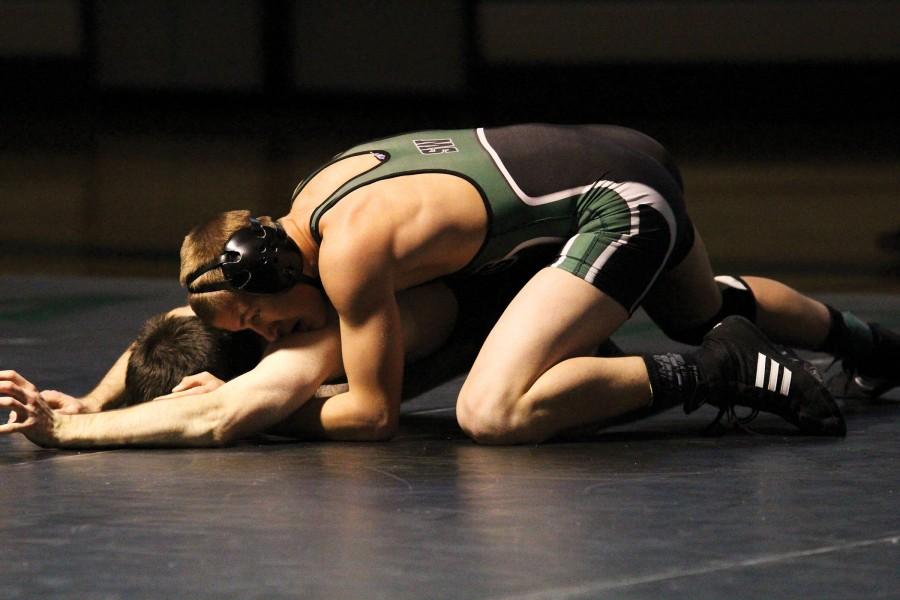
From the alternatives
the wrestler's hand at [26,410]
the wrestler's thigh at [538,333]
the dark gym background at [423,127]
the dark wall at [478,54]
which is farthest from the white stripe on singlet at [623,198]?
the dark wall at [478,54]

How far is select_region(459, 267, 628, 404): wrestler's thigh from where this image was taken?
303 cm

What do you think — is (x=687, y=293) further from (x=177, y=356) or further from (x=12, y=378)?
(x=12, y=378)

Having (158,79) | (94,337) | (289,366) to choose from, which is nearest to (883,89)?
(158,79)

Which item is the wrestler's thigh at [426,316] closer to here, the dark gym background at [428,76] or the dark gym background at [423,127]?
the dark gym background at [423,127]

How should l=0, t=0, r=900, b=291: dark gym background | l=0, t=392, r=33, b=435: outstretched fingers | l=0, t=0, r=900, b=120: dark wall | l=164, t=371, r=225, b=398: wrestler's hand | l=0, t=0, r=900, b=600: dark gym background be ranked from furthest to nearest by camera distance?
l=0, t=0, r=900, b=120: dark wall → l=0, t=0, r=900, b=291: dark gym background → l=164, t=371, r=225, b=398: wrestler's hand → l=0, t=392, r=33, b=435: outstretched fingers → l=0, t=0, r=900, b=600: dark gym background

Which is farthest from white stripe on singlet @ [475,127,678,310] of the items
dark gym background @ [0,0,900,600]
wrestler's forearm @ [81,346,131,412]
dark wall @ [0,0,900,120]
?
dark wall @ [0,0,900,120]

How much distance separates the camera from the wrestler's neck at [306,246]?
10.0 ft

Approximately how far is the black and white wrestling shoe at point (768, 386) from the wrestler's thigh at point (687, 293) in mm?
348

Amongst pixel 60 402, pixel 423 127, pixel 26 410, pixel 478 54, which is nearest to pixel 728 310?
pixel 60 402

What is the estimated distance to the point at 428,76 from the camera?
14758 mm

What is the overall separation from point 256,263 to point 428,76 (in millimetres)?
11947

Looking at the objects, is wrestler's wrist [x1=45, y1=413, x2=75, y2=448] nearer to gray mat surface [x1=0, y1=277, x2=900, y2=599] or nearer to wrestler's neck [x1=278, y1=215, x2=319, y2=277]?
gray mat surface [x1=0, y1=277, x2=900, y2=599]

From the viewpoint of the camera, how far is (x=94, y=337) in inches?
174

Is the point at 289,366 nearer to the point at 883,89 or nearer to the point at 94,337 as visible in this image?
the point at 94,337
